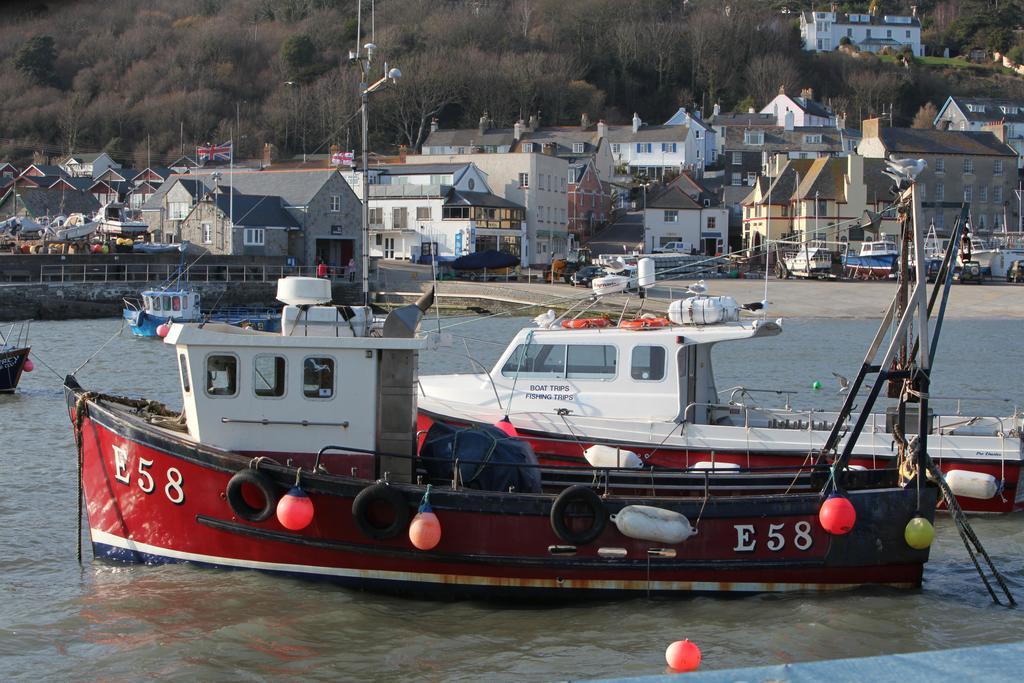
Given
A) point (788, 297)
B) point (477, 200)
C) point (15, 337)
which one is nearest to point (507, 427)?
point (15, 337)

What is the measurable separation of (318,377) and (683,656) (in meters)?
4.40

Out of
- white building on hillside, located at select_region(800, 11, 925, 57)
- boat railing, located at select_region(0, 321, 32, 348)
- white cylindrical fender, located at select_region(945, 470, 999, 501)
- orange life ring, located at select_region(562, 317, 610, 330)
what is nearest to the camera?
white cylindrical fender, located at select_region(945, 470, 999, 501)

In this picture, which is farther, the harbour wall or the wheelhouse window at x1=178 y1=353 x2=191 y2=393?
the harbour wall

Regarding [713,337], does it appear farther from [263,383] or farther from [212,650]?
[212,650]

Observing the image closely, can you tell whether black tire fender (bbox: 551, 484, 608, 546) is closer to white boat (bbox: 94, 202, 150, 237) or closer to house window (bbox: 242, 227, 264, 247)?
house window (bbox: 242, 227, 264, 247)

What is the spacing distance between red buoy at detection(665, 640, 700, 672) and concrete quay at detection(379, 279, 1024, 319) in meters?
36.4

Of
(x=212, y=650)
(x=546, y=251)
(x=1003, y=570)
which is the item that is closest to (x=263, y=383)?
(x=212, y=650)

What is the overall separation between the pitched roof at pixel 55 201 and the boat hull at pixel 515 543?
68.4 metres

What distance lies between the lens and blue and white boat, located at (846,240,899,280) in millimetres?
61688

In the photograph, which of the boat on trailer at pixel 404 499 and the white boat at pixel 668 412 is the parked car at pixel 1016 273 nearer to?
the white boat at pixel 668 412

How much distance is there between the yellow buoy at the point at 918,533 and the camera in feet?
35.9

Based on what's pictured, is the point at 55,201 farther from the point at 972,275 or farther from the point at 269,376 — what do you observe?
the point at 269,376

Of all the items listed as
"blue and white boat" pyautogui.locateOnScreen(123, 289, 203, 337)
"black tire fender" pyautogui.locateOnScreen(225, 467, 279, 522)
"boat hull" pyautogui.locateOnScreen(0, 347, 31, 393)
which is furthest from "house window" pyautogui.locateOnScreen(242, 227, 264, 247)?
"black tire fender" pyautogui.locateOnScreen(225, 467, 279, 522)

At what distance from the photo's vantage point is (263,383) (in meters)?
11.4
